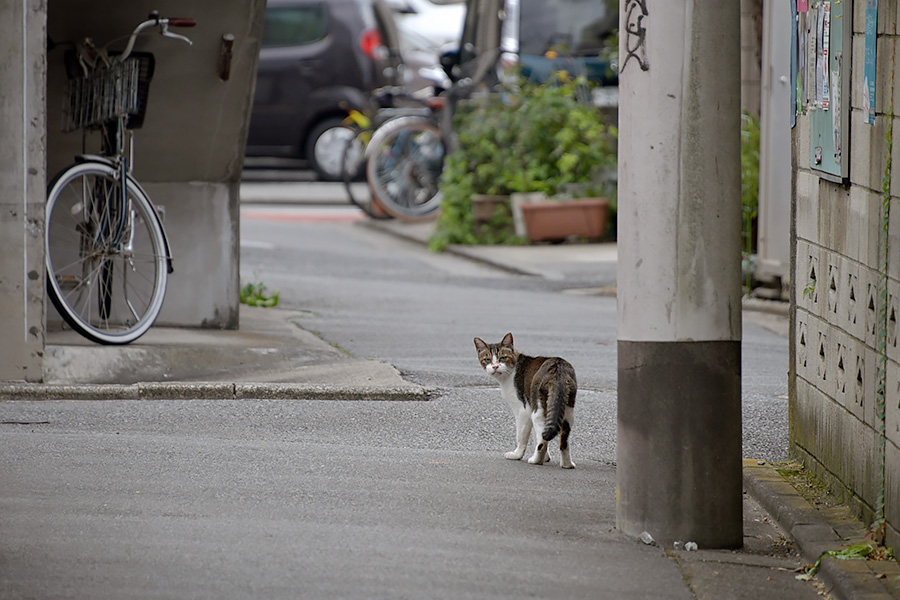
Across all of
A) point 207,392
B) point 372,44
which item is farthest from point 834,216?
point 372,44

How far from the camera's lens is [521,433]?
552 centimetres

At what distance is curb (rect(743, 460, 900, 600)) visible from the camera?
3943mm

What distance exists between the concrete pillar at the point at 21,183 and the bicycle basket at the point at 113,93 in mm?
992

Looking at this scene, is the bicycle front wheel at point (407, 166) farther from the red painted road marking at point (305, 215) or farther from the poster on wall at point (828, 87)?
the poster on wall at point (828, 87)

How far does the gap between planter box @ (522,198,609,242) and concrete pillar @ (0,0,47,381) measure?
325 inches

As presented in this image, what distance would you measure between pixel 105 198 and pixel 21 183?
3.24 feet

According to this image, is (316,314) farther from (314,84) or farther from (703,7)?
(314,84)

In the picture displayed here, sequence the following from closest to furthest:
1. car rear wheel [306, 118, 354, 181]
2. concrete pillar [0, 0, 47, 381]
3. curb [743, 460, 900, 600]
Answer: curb [743, 460, 900, 600] → concrete pillar [0, 0, 47, 381] → car rear wheel [306, 118, 354, 181]

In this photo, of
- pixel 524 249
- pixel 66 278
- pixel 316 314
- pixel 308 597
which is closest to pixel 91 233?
pixel 66 278

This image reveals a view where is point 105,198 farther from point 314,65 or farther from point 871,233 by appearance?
point 314,65

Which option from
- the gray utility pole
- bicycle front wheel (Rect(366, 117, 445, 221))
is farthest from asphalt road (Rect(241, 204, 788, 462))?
the gray utility pole

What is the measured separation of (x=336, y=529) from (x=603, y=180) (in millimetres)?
10592

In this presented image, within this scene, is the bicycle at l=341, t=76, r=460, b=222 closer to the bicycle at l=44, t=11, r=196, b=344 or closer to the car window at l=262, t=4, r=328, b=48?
the car window at l=262, t=4, r=328, b=48

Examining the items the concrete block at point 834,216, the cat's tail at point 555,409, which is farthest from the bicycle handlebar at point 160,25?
the concrete block at point 834,216
